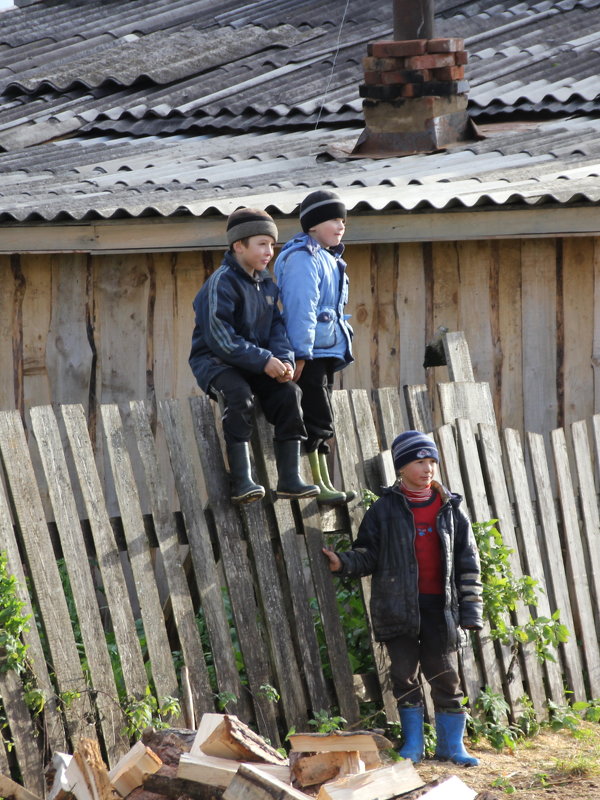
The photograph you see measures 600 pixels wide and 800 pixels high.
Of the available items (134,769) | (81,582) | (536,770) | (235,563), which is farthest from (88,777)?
(536,770)

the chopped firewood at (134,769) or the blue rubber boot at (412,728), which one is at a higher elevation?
the chopped firewood at (134,769)

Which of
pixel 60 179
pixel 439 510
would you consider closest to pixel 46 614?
pixel 439 510

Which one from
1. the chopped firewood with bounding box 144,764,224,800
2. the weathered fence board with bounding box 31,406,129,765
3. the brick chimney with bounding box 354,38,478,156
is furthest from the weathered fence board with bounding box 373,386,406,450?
the brick chimney with bounding box 354,38,478,156

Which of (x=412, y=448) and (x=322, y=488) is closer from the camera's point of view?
(x=412, y=448)

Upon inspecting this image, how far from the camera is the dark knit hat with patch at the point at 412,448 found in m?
4.74

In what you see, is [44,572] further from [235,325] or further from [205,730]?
[235,325]

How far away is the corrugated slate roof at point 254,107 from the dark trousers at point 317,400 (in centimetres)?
141

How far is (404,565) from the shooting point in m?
4.72

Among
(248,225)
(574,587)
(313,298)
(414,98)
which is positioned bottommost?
(574,587)

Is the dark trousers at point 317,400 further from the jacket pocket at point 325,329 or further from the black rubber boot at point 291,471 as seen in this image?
the black rubber boot at point 291,471

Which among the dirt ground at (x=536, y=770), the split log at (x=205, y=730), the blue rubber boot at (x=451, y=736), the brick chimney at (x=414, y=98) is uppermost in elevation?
the brick chimney at (x=414, y=98)

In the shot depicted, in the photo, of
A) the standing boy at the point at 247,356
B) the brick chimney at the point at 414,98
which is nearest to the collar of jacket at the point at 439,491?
the standing boy at the point at 247,356

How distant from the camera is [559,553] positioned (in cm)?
575

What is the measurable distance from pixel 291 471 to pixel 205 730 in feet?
3.69
